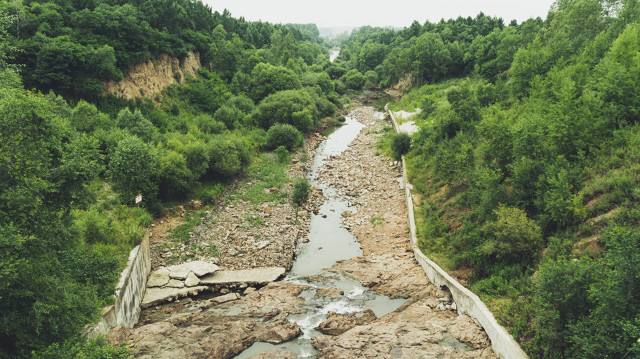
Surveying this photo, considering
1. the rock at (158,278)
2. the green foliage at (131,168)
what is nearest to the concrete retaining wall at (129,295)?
the rock at (158,278)

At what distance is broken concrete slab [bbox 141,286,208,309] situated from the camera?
17.4 metres

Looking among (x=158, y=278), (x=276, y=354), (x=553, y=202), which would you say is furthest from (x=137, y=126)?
(x=553, y=202)

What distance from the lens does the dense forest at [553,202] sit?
33.4 feet

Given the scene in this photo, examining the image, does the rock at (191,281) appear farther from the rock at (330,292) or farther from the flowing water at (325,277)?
the rock at (330,292)

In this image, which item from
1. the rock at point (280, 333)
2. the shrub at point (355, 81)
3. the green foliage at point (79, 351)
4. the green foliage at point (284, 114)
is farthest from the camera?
the shrub at point (355, 81)

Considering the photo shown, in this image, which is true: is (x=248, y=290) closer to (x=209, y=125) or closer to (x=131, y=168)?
(x=131, y=168)

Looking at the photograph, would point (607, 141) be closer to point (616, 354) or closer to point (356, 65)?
point (616, 354)

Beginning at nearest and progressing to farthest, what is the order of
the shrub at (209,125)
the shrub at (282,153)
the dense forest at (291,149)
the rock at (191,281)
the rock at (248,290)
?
the dense forest at (291,149) < the rock at (248,290) < the rock at (191,281) < the shrub at (209,125) < the shrub at (282,153)

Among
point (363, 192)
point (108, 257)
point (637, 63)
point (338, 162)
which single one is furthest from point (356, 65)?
point (108, 257)

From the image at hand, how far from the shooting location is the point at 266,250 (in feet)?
73.3

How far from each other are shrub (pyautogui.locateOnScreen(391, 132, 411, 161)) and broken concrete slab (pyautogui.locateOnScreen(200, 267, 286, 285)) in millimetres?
21750

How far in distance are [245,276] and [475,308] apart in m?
12.4

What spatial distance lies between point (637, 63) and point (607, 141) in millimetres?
4635

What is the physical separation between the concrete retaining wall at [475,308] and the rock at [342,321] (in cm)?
406
